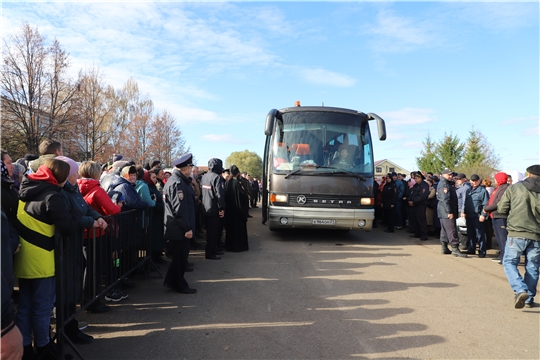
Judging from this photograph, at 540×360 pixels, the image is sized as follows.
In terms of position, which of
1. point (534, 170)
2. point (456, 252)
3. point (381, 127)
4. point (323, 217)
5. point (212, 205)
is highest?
point (381, 127)

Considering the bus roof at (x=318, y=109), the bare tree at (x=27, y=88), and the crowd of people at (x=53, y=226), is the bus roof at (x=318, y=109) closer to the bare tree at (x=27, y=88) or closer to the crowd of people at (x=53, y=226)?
the crowd of people at (x=53, y=226)

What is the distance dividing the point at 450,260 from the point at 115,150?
118 ft

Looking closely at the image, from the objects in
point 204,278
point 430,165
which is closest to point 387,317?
point 204,278

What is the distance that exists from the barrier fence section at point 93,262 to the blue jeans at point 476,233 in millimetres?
7572

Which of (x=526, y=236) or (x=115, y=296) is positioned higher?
(x=526, y=236)

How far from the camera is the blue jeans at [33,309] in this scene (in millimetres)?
3328

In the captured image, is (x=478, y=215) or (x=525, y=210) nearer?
(x=525, y=210)

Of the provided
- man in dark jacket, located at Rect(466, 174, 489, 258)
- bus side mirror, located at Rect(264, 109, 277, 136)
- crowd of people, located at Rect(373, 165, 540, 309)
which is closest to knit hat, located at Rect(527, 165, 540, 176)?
crowd of people, located at Rect(373, 165, 540, 309)

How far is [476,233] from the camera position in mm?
9320

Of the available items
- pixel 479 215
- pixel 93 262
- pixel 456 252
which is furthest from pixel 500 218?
pixel 93 262

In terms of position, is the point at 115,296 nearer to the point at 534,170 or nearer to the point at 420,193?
the point at 534,170

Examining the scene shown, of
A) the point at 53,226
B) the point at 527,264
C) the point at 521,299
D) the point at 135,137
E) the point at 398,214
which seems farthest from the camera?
the point at 135,137

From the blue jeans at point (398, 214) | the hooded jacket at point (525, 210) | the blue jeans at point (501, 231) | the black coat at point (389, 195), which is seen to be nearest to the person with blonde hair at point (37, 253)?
the hooded jacket at point (525, 210)

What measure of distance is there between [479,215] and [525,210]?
394 cm
